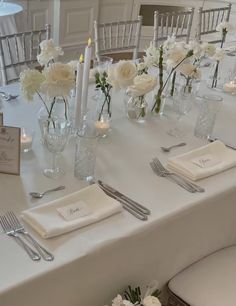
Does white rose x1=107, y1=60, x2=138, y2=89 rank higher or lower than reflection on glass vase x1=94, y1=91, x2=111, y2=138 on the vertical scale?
higher

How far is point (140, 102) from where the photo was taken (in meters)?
Result: 1.77

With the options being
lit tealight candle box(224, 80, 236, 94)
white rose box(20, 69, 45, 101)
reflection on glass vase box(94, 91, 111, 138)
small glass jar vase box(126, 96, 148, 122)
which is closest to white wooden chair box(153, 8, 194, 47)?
lit tealight candle box(224, 80, 236, 94)

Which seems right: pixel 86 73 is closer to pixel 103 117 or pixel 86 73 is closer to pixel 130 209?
pixel 103 117

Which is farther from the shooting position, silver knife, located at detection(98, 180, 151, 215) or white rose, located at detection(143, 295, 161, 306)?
silver knife, located at detection(98, 180, 151, 215)

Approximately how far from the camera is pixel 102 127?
1.64 metres

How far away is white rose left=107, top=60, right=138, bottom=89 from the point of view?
4.99 feet

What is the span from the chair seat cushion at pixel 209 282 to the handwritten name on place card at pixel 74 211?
15.3 inches

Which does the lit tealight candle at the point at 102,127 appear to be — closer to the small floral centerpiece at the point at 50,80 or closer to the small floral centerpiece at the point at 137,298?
the small floral centerpiece at the point at 50,80

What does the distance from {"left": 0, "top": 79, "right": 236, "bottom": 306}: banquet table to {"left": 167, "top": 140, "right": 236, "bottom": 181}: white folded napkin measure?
0.03m

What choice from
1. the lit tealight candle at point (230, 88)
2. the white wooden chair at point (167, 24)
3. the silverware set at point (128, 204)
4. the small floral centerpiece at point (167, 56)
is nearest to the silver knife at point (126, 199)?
the silverware set at point (128, 204)

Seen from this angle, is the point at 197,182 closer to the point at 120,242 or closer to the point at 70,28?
the point at 120,242

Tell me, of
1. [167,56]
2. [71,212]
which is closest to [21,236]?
[71,212]

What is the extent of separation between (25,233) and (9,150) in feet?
0.93

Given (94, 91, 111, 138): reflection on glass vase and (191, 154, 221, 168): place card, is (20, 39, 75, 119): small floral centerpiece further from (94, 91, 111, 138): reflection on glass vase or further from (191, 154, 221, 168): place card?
(191, 154, 221, 168): place card
